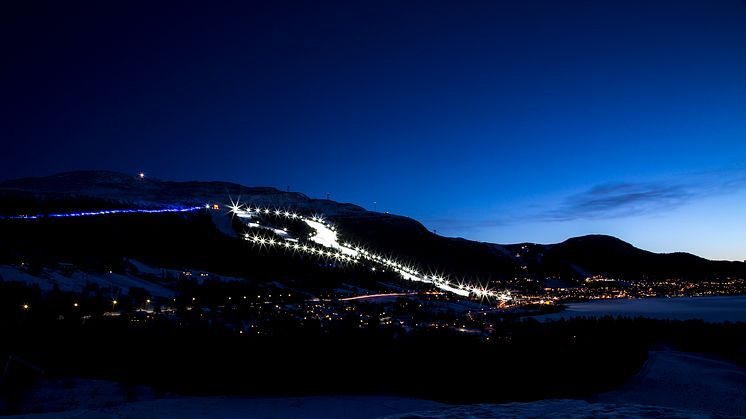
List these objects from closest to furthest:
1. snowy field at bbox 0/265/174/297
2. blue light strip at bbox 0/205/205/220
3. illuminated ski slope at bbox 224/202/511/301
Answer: snowy field at bbox 0/265/174/297 < blue light strip at bbox 0/205/205/220 < illuminated ski slope at bbox 224/202/511/301

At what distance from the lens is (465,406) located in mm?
11648

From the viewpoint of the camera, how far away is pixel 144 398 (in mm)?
23344

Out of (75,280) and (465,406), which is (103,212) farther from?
(465,406)

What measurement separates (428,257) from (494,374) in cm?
15221

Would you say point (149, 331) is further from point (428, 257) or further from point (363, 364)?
point (428, 257)

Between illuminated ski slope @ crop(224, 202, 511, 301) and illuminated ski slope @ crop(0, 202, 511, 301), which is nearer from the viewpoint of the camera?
illuminated ski slope @ crop(0, 202, 511, 301)

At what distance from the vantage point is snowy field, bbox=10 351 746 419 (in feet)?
29.3

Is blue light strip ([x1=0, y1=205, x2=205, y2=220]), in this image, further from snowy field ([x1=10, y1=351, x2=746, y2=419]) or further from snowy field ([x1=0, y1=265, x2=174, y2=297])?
snowy field ([x1=10, y1=351, x2=746, y2=419])

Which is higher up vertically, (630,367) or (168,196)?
(168,196)

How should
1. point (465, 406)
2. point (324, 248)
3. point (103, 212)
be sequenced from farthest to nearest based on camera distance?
point (324, 248) < point (103, 212) < point (465, 406)

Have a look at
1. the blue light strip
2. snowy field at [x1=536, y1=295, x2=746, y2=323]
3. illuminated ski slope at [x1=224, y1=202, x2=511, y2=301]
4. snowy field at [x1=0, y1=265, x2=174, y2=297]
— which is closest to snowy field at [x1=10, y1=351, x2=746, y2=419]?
snowy field at [x1=0, y1=265, x2=174, y2=297]

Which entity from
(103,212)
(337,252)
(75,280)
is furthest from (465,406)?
(337,252)

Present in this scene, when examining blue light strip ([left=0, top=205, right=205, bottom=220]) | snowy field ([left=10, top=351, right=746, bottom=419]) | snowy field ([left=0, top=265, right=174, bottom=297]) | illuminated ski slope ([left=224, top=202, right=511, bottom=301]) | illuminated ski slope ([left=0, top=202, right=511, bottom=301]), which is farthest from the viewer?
illuminated ski slope ([left=224, top=202, right=511, bottom=301])

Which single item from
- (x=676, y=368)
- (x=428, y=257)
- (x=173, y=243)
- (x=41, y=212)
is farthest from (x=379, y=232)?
(x=676, y=368)
